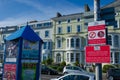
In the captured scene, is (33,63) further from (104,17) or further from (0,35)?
(0,35)

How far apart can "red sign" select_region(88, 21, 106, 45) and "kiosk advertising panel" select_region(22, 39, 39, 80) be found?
2.91 meters

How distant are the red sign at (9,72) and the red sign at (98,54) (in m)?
3.29

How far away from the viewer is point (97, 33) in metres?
6.46

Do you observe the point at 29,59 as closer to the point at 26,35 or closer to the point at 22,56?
the point at 22,56

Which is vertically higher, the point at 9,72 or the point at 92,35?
the point at 92,35

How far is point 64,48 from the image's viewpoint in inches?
1967

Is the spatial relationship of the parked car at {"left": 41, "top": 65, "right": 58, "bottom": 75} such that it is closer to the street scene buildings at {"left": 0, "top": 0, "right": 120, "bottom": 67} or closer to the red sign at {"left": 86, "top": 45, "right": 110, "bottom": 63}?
the street scene buildings at {"left": 0, "top": 0, "right": 120, "bottom": 67}

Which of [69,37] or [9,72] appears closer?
[9,72]

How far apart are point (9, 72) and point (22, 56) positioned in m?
0.90

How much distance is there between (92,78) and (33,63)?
648 centimetres

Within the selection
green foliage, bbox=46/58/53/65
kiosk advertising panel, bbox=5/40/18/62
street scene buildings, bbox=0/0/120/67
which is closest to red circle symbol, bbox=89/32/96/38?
kiosk advertising panel, bbox=5/40/18/62

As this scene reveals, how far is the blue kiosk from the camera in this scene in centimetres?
835

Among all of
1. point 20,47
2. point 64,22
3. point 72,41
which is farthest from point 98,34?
point 64,22

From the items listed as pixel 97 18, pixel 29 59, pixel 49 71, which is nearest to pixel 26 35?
pixel 29 59
